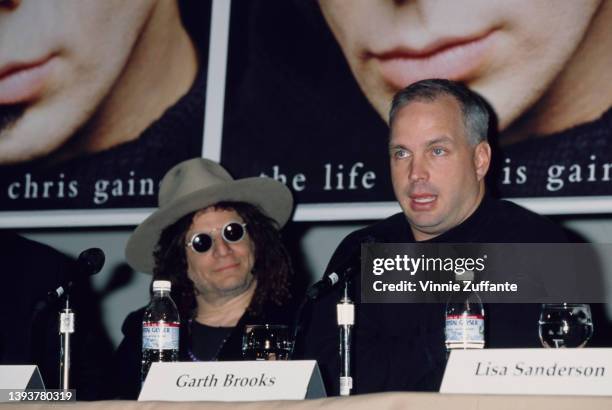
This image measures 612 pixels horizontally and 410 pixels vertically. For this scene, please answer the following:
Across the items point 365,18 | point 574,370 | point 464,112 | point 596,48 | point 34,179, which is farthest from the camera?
point 34,179

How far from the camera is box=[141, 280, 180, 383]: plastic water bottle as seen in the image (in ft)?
8.71

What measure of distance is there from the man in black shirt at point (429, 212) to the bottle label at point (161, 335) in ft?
1.15

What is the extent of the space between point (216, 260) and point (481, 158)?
0.89m

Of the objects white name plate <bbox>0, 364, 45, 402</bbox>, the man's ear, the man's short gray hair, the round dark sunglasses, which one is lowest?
white name plate <bbox>0, 364, 45, 402</bbox>

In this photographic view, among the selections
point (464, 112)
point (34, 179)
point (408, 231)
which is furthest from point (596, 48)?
point (34, 179)

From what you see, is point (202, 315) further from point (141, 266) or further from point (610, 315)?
point (610, 315)

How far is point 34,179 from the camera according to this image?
4051mm

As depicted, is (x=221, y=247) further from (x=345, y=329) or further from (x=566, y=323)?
(x=566, y=323)

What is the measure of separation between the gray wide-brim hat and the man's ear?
0.77 m

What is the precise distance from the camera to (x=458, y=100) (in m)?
2.97

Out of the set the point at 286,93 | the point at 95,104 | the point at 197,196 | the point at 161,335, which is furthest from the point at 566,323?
the point at 95,104

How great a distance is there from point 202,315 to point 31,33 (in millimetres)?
1394

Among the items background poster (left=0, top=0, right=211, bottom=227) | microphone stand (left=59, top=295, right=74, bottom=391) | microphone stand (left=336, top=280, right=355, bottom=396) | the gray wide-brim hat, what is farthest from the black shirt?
background poster (left=0, top=0, right=211, bottom=227)

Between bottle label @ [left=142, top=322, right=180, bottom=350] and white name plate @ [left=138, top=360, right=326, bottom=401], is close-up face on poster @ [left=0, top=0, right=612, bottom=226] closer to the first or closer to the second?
bottle label @ [left=142, top=322, right=180, bottom=350]
